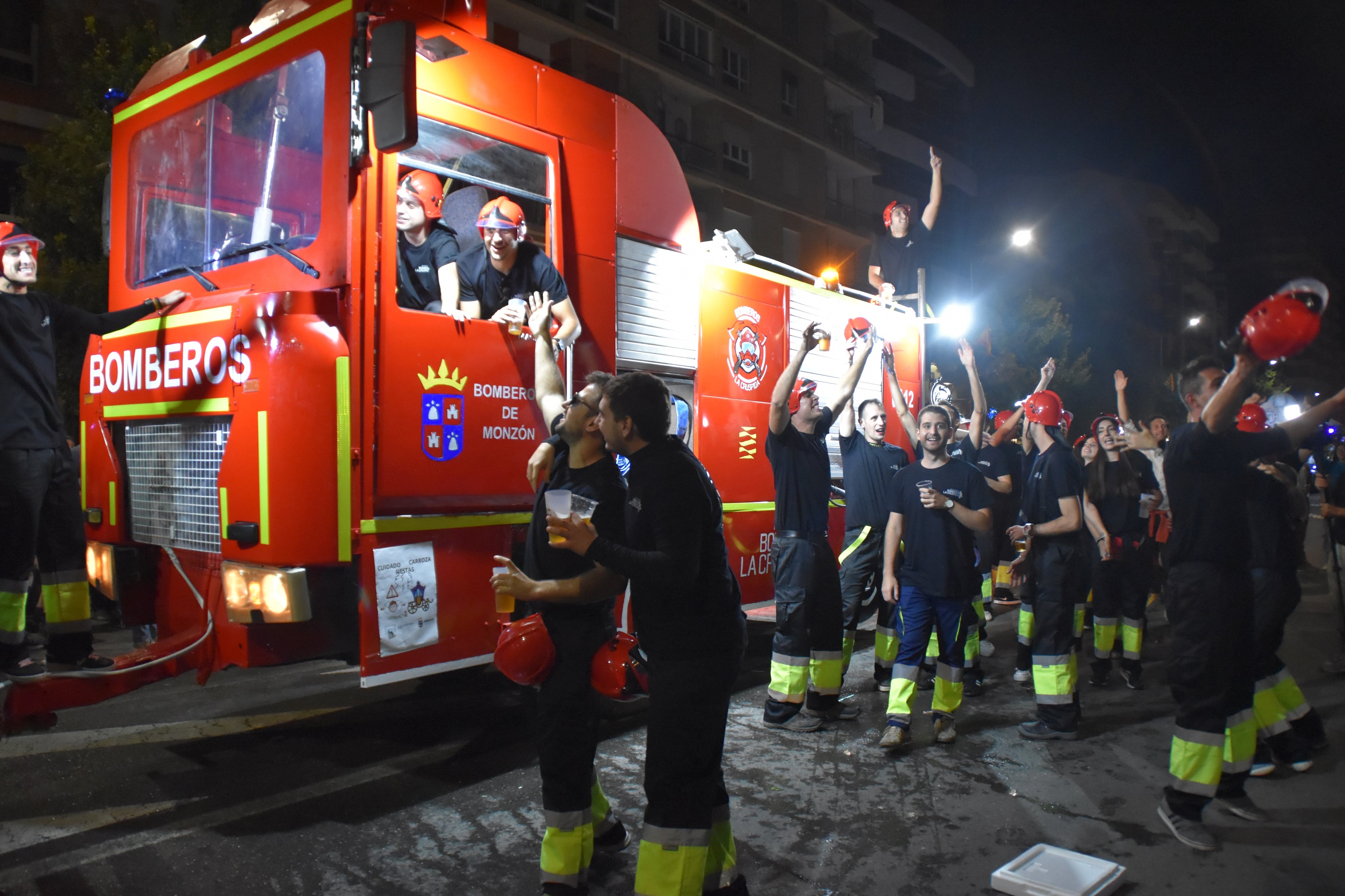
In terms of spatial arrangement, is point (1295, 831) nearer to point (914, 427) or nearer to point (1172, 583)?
point (1172, 583)

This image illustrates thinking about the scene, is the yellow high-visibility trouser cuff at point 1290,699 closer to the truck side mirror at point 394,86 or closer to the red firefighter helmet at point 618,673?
the red firefighter helmet at point 618,673

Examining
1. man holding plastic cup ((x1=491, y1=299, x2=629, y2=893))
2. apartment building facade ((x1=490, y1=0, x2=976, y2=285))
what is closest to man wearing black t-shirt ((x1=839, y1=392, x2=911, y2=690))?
man holding plastic cup ((x1=491, y1=299, x2=629, y2=893))

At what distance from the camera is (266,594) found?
360 centimetres

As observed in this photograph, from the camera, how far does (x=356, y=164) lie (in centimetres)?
379

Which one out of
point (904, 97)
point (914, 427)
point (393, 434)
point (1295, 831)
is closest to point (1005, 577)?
point (914, 427)

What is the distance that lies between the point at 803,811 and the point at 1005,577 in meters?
5.85

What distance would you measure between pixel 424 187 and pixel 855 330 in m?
3.77

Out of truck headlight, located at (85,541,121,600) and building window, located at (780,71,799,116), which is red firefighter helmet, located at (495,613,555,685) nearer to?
truck headlight, located at (85,541,121,600)

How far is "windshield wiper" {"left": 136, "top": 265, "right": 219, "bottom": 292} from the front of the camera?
13.9ft

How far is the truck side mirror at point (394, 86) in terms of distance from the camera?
138 inches

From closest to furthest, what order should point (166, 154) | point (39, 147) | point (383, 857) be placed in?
1. point (383, 857)
2. point (166, 154)
3. point (39, 147)

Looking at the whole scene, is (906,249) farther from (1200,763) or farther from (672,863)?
(672,863)

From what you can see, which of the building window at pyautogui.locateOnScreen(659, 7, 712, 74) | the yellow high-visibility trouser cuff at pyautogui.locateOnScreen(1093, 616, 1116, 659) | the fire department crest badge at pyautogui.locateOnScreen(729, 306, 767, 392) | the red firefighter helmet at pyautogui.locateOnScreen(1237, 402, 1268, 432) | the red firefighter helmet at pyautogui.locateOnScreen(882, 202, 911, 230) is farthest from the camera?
the building window at pyautogui.locateOnScreen(659, 7, 712, 74)

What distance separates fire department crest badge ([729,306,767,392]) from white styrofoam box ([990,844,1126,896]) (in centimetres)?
352
